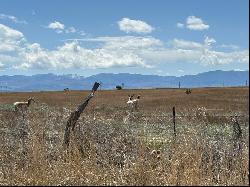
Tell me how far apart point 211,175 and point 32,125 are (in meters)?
4.66

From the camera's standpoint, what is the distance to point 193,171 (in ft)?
35.1

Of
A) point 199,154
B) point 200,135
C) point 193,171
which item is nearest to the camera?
point 193,171

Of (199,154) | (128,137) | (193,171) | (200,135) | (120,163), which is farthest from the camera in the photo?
(128,137)

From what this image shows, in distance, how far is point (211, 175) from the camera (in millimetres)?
11547

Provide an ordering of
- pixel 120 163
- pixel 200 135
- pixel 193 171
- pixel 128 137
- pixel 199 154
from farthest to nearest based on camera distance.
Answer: pixel 128 137
pixel 120 163
pixel 200 135
pixel 199 154
pixel 193 171

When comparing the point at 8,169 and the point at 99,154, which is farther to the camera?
the point at 99,154

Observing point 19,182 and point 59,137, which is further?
point 59,137

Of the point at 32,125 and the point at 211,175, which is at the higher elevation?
the point at 32,125

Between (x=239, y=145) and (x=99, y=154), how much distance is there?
12.2 feet

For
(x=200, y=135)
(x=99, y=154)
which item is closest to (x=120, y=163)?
(x=99, y=154)

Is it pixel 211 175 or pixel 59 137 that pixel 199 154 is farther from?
pixel 59 137

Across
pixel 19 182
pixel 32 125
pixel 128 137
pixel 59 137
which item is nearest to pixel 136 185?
pixel 19 182

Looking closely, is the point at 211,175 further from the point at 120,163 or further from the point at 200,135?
the point at 120,163

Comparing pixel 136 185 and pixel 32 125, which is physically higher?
pixel 32 125
